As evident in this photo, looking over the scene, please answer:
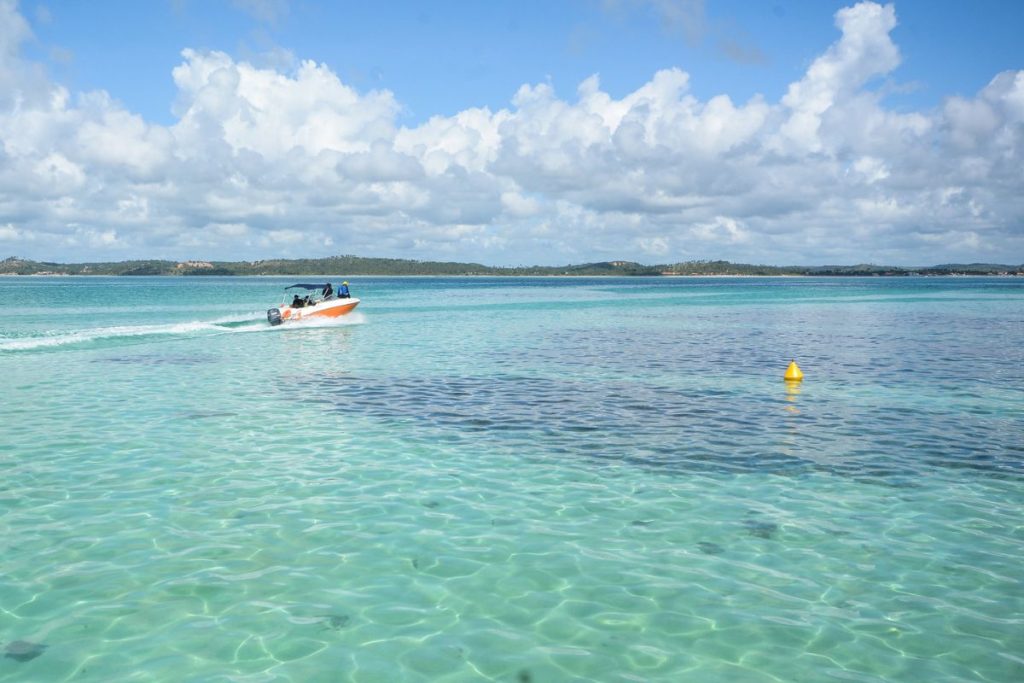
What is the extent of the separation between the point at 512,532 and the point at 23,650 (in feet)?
15.6

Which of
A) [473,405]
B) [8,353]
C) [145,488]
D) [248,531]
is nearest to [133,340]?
[8,353]

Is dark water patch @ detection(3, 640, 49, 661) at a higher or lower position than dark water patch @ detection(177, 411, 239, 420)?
lower

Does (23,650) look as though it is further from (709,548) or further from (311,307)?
(311,307)

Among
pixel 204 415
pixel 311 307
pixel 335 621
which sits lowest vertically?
pixel 335 621

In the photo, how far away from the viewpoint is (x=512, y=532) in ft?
28.7

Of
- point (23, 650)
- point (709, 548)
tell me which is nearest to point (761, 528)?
point (709, 548)

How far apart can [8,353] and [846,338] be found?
1337 inches

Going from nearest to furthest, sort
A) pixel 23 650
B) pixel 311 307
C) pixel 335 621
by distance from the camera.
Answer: pixel 23 650
pixel 335 621
pixel 311 307

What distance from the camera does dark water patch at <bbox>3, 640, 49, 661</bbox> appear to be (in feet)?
19.5

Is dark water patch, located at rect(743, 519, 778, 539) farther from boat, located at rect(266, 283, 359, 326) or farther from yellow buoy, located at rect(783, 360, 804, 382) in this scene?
A: boat, located at rect(266, 283, 359, 326)

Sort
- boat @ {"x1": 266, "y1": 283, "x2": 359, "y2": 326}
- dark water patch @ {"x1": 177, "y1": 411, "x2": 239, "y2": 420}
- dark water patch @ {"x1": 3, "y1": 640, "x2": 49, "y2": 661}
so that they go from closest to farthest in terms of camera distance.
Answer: dark water patch @ {"x1": 3, "y1": 640, "x2": 49, "y2": 661}, dark water patch @ {"x1": 177, "y1": 411, "x2": 239, "y2": 420}, boat @ {"x1": 266, "y1": 283, "x2": 359, "y2": 326}

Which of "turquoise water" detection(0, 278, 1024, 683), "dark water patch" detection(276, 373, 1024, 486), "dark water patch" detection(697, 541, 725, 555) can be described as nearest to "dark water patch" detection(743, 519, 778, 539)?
"turquoise water" detection(0, 278, 1024, 683)

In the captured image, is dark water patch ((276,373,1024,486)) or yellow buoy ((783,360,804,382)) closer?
dark water patch ((276,373,1024,486))

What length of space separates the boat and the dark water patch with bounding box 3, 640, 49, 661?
33.3 metres
